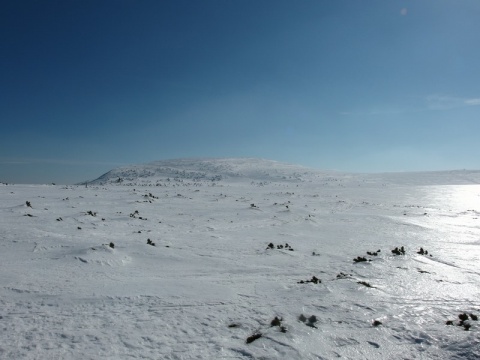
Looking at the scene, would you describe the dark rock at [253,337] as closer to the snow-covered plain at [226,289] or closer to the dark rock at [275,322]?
the snow-covered plain at [226,289]

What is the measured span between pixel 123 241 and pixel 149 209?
7.44 meters

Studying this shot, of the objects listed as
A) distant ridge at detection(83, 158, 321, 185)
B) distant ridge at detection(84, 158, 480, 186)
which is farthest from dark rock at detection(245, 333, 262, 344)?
distant ridge at detection(83, 158, 321, 185)

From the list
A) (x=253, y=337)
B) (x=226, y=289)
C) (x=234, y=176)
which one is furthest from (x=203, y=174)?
(x=253, y=337)

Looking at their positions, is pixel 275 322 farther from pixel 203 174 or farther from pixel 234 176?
pixel 234 176

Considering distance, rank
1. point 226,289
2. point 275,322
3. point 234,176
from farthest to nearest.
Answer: point 234,176 < point 226,289 < point 275,322

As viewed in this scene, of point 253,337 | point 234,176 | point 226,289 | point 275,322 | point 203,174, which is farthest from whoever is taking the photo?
point 234,176

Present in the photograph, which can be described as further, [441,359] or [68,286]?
[68,286]

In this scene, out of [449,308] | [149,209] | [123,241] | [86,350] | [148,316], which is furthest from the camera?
[149,209]

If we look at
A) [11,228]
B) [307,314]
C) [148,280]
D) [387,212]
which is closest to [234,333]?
[307,314]

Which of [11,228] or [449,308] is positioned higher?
[11,228]

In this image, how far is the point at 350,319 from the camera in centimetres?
672

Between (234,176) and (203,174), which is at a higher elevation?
(203,174)

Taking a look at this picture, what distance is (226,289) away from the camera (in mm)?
8031

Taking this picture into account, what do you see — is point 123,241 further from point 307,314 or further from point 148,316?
point 307,314
